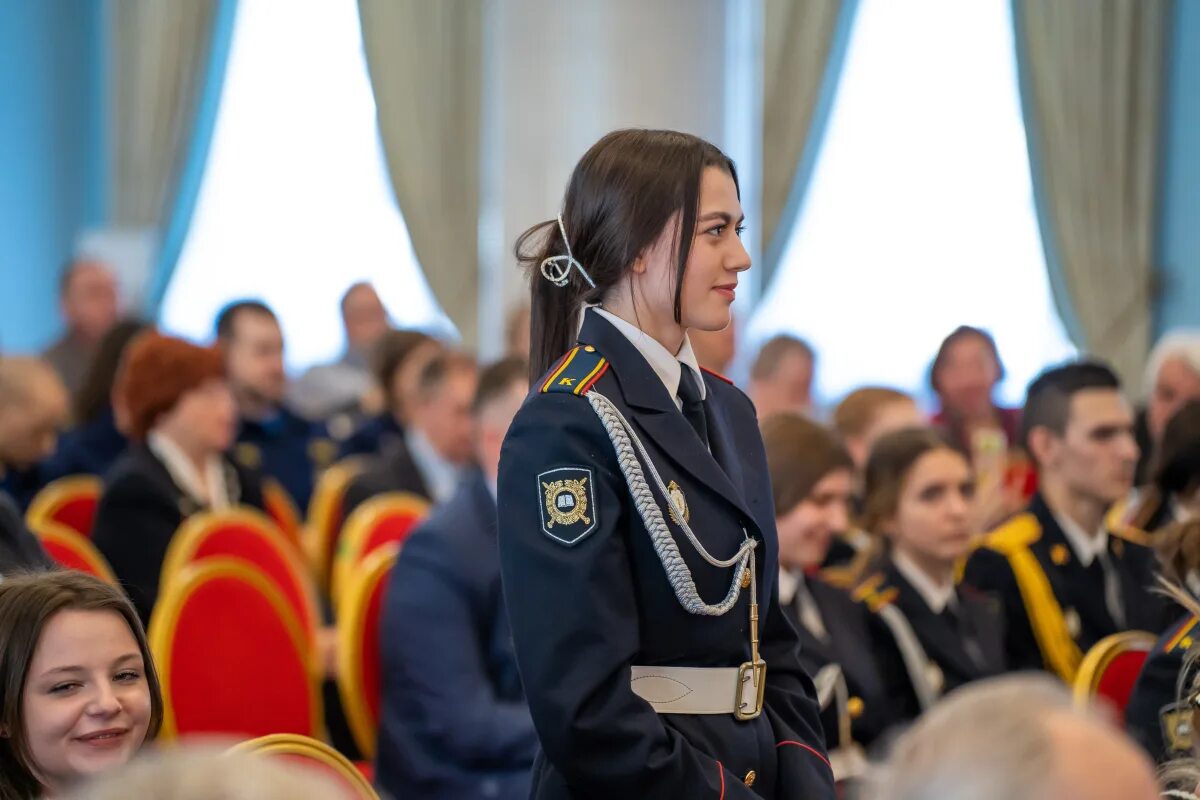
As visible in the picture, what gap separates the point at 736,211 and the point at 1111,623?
1924 mm

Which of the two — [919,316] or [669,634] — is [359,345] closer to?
[919,316]

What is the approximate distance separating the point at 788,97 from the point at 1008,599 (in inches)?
215

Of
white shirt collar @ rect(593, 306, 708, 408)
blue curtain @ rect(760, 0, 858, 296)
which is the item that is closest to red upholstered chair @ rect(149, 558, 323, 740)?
white shirt collar @ rect(593, 306, 708, 408)

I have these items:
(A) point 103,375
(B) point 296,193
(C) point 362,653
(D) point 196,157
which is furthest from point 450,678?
(D) point 196,157

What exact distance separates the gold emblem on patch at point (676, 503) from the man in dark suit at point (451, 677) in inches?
50.6

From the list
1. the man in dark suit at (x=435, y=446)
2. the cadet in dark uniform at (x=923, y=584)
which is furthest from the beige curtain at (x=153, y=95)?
the cadet in dark uniform at (x=923, y=584)

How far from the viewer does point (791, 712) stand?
1.89 m

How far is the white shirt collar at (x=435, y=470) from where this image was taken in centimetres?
486

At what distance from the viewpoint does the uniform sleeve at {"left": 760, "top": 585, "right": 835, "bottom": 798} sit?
183cm

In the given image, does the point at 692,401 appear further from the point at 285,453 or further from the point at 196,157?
the point at 196,157

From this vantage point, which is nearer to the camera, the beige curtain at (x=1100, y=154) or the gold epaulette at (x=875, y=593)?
the gold epaulette at (x=875, y=593)

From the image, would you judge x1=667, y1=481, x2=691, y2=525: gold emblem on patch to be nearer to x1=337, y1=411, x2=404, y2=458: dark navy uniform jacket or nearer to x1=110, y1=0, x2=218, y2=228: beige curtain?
x1=337, y1=411, x2=404, y2=458: dark navy uniform jacket

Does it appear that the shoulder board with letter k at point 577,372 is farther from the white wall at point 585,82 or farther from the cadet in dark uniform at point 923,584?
the white wall at point 585,82

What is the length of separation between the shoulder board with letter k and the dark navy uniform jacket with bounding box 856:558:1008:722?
4.66ft
